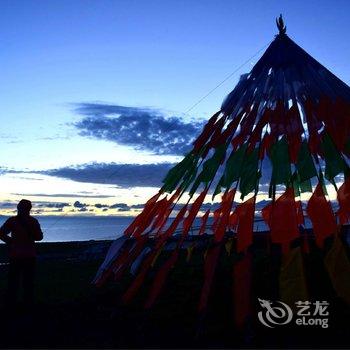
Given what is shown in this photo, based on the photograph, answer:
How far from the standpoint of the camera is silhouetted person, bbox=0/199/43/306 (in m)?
7.00

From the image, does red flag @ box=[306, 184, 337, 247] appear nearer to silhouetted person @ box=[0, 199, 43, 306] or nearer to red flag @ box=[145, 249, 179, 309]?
red flag @ box=[145, 249, 179, 309]

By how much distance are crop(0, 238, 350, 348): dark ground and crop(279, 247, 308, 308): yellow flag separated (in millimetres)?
968

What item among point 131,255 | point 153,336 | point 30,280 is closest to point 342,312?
point 153,336

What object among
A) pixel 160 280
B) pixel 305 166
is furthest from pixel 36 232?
pixel 305 166

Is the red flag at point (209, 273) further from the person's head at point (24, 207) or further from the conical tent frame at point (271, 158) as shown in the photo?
the person's head at point (24, 207)

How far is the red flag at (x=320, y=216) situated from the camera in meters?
4.06

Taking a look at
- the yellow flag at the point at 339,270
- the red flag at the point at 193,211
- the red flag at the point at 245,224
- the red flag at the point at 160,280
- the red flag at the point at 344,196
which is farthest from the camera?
the red flag at the point at 193,211

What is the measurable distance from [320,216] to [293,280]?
658 mm

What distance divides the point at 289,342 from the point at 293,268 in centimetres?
130

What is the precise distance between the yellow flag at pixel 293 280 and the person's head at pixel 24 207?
443 centimetres

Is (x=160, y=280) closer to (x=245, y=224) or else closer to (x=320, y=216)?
(x=245, y=224)

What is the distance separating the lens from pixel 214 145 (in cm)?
526

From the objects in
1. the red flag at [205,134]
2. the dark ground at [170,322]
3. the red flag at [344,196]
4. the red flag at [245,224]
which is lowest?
the dark ground at [170,322]

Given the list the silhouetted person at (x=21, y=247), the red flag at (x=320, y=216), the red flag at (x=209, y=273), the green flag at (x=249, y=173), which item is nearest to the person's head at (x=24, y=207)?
the silhouetted person at (x=21, y=247)
